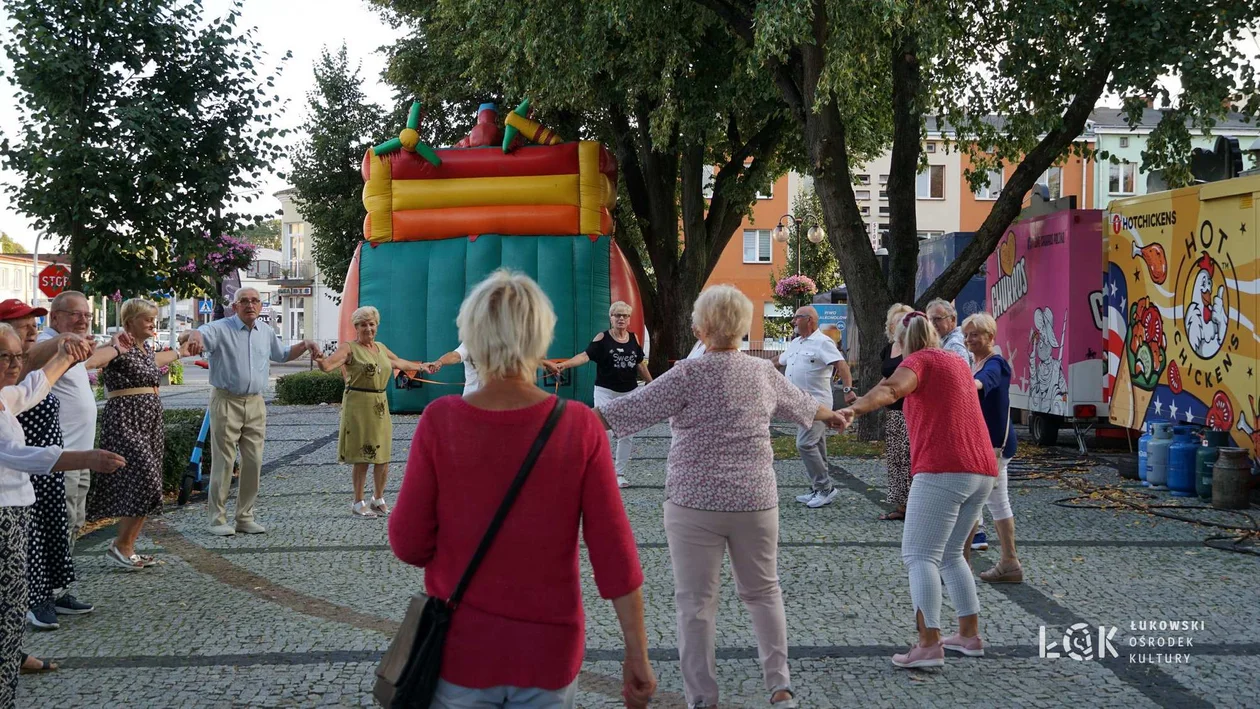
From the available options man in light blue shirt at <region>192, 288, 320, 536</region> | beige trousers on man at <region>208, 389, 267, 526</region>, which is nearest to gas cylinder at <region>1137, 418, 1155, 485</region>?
man in light blue shirt at <region>192, 288, 320, 536</region>

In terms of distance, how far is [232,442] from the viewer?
8.52 meters

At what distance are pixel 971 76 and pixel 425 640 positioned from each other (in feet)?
47.4

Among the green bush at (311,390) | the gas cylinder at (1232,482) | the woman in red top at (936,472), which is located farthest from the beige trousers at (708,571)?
the green bush at (311,390)

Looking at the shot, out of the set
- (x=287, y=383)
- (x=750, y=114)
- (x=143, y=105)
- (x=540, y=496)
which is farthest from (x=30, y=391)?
(x=287, y=383)

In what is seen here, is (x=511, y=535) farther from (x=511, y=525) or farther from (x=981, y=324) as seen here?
(x=981, y=324)

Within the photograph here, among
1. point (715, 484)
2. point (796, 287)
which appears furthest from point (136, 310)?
point (796, 287)

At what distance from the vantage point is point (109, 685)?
5.13 metres

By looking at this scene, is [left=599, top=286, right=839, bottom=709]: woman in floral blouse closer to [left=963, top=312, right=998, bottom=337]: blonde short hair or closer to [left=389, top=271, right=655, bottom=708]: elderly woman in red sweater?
[left=389, top=271, right=655, bottom=708]: elderly woman in red sweater

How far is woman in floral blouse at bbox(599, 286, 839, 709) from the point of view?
14.7 ft

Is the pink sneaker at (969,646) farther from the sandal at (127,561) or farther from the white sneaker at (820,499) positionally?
the sandal at (127,561)

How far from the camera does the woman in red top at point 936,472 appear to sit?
17.1ft

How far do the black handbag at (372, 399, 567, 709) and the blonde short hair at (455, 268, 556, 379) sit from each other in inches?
7.2

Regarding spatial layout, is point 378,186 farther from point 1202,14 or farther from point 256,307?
point 1202,14

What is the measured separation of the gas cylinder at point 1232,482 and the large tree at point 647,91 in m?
6.23
